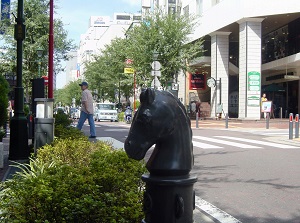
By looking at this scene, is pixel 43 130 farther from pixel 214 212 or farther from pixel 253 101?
pixel 253 101

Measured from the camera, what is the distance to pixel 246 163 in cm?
923

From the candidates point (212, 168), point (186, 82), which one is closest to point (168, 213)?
point (212, 168)

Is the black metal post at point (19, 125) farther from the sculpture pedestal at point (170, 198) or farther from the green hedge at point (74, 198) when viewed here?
the sculpture pedestal at point (170, 198)

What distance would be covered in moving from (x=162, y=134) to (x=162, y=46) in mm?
28551

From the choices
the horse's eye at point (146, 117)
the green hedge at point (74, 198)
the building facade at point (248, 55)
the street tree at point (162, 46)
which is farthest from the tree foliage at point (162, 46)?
the horse's eye at point (146, 117)

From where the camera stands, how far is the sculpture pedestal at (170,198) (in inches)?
83.3

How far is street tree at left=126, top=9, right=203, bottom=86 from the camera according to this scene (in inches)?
1185

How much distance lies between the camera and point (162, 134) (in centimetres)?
211

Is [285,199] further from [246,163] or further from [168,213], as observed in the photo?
[168,213]

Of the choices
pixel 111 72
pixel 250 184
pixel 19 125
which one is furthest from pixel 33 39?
pixel 250 184

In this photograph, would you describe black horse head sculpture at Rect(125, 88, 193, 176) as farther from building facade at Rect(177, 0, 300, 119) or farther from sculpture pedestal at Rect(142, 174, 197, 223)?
building facade at Rect(177, 0, 300, 119)

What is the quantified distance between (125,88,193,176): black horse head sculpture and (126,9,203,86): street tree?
A: 90.5ft

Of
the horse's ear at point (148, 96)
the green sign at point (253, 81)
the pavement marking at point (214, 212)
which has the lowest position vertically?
the pavement marking at point (214, 212)

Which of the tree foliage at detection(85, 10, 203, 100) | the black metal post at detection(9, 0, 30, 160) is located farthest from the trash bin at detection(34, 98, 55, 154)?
the tree foliage at detection(85, 10, 203, 100)
